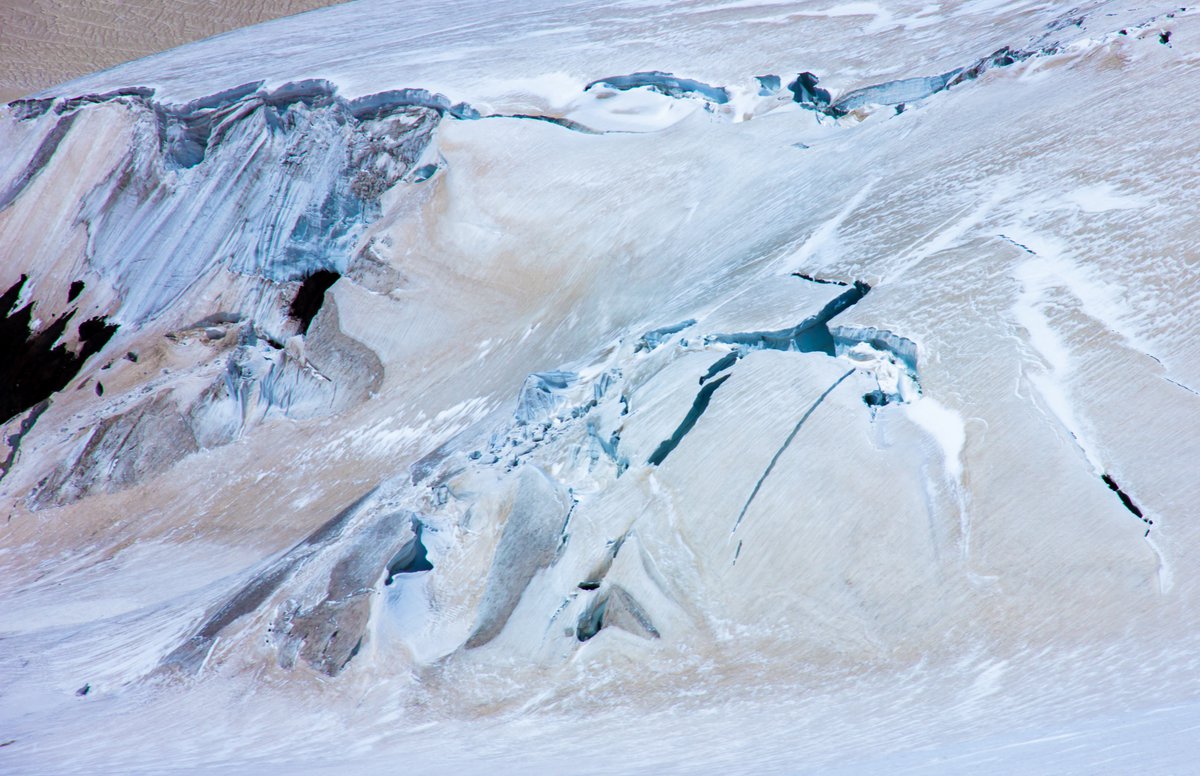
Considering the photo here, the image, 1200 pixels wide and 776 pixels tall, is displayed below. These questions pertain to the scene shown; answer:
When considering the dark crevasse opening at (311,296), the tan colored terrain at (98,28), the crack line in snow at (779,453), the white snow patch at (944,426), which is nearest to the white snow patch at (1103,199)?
the white snow patch at (944,426)

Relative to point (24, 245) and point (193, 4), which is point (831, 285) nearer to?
point (24, 245)

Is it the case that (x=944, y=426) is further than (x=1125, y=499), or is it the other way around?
(x=944, y=426)

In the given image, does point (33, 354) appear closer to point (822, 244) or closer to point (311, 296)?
point (311, 296)

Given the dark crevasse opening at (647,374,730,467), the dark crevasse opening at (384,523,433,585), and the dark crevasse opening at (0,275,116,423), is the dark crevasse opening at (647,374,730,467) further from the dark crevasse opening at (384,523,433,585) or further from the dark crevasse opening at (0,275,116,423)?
the dark crevasse opening at (0,275,116,423)

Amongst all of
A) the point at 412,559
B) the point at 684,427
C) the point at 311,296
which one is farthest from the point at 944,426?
Answer: the point at 311,296

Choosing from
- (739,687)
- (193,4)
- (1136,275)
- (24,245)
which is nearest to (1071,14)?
(1136,275)

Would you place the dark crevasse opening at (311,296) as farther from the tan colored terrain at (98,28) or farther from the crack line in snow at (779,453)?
the tan colored terrain at (98,28)
